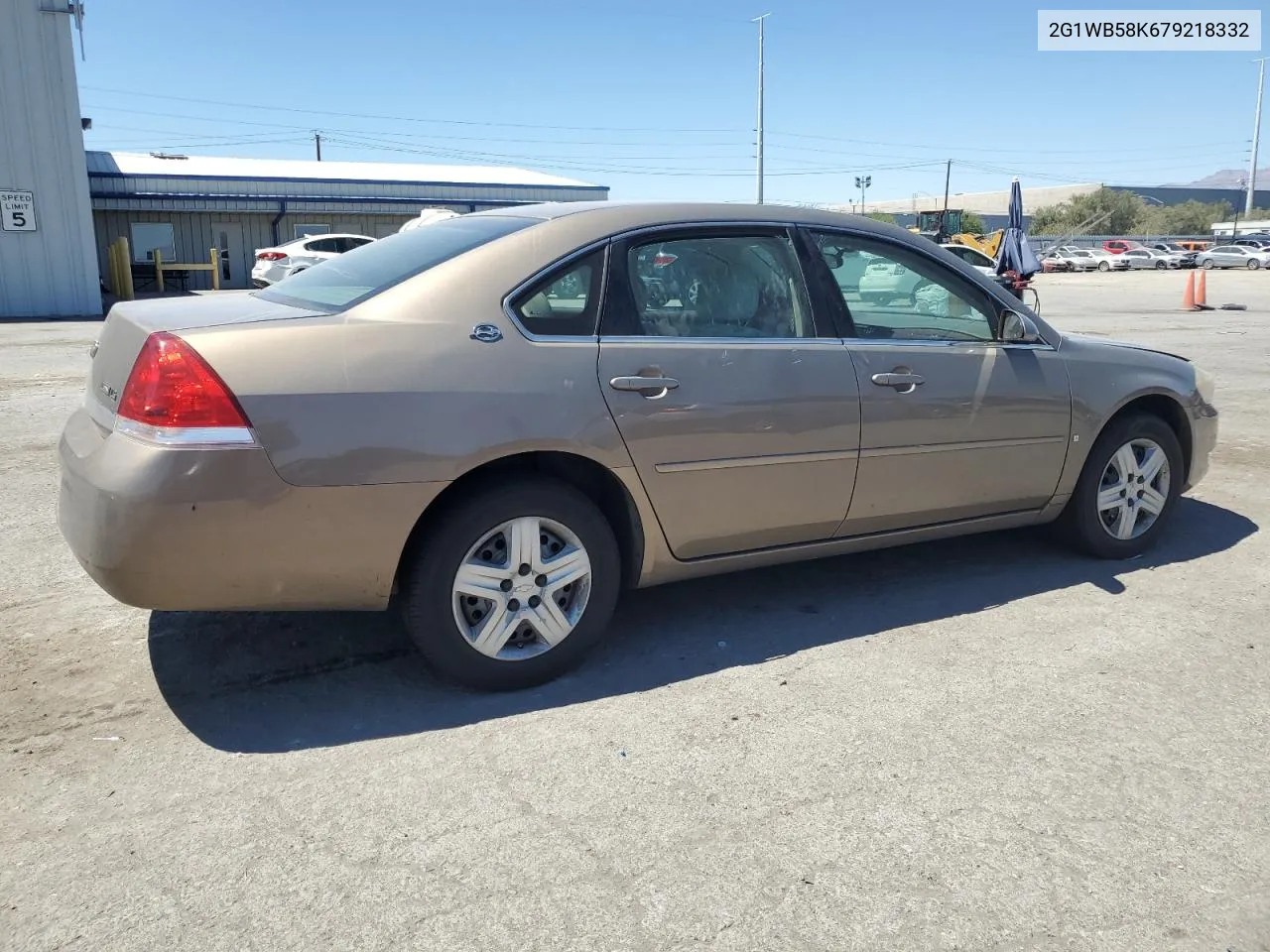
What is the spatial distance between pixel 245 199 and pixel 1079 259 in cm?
4276

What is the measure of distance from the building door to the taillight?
3358 centimetres

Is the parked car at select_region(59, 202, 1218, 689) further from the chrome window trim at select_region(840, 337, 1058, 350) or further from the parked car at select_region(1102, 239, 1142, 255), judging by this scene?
the parked car at select_region(1102, 239, 1142, 255)

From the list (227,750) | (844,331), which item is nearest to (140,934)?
(227,750)

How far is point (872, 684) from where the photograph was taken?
3.57 metres

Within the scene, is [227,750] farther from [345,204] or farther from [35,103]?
[345,204]

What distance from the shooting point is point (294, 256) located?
24.1 meters

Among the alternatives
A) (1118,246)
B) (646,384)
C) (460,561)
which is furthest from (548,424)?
(1118,246)

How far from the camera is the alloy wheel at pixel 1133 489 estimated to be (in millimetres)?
4832

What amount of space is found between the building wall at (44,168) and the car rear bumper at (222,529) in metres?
20.0

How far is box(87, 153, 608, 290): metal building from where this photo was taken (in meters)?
32.2

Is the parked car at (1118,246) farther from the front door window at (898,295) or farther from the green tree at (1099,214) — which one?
the front door window at (898,295)

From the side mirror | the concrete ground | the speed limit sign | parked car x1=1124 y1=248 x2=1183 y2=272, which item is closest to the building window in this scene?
the speed limit sign

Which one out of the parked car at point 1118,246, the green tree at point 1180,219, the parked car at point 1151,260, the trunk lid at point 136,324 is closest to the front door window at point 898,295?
the trunk lid at point 136,324

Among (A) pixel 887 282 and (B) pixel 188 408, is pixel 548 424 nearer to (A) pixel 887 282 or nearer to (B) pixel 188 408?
(B) pixel 188 408
